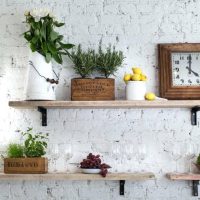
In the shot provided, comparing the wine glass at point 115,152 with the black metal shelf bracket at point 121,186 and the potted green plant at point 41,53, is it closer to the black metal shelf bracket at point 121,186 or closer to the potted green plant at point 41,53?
the black metal shelf bracket at point 121,186

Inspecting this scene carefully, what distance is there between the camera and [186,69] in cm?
304

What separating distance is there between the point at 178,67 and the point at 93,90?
53 centimetres

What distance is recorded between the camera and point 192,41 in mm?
3125

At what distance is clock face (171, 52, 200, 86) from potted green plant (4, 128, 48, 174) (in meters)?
0.87

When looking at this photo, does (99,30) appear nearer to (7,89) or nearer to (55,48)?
(55,48)

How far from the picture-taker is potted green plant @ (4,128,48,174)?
292cm

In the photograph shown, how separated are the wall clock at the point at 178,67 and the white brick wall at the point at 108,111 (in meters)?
0.08

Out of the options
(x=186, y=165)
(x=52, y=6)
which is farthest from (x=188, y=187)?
(x=52, y=6)

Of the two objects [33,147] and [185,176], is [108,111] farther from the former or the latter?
[185,176]

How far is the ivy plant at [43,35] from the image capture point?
290cm

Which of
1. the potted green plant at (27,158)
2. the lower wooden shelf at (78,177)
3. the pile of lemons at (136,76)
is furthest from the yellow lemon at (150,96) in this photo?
the potted green plant at (27,158)

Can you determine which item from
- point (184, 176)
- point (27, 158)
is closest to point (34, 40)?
point (27, 158)

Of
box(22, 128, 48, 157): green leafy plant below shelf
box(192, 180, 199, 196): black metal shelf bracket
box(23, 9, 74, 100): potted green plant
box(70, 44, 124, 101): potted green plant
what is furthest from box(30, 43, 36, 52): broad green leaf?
box(192, 180, 199, 196): black metal shelf bracket

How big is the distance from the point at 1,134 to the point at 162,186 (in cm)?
102
